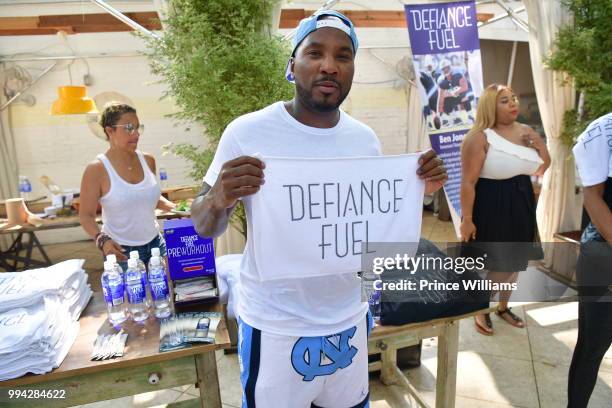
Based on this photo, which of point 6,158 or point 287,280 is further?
point 6,158

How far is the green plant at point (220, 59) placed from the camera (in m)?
2.89

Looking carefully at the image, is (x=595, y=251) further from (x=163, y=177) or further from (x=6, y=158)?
(x=6, y=158)

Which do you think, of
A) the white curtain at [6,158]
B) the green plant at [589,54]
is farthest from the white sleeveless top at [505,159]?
the white curtain at [6,158]

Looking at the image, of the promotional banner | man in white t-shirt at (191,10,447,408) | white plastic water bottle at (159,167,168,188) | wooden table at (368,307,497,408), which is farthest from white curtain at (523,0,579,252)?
white plastic water bottle at (159,167,168,188)

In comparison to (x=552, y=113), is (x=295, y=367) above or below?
below

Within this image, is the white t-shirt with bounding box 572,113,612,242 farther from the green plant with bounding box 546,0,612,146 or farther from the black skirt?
the green plant with bounding box 546,0,612,146

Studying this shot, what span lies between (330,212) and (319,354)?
18.6 inches

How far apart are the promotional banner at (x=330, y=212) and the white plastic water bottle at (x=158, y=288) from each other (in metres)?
0.75

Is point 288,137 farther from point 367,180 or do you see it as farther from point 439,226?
point 439,226

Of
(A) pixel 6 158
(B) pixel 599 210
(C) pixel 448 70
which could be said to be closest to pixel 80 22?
(A) pixel 6 158

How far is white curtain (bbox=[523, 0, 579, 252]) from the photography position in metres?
4.54

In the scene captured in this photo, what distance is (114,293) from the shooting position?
5.73 ft

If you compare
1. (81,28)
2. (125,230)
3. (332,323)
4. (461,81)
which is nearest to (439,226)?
(461,81)

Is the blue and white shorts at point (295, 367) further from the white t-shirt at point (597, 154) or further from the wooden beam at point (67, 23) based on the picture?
the wooden beam at point (67, 23)
